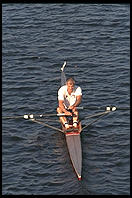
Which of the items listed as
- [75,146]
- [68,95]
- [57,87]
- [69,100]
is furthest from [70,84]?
[57,87]

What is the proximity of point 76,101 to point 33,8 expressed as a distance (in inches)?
758

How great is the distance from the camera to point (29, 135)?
102ft

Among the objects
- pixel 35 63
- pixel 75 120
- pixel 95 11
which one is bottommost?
pixel 75 120

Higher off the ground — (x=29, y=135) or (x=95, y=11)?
(x=95, y=11)

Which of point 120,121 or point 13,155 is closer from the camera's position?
point 13,155

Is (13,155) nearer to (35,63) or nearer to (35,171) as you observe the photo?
(35,171)

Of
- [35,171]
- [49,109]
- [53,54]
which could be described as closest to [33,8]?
[53,54]

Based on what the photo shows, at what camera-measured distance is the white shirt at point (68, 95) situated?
98.6 feet

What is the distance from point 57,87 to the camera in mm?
36281

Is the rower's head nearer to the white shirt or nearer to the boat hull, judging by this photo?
the white shirt

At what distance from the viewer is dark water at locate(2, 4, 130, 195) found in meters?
27.2

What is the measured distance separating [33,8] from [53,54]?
28.3 ft

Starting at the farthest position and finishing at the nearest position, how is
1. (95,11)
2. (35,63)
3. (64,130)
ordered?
(95,11) < (35,63) < (64,130)

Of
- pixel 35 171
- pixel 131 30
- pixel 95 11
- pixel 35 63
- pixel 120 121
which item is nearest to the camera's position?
pixel 35 171
